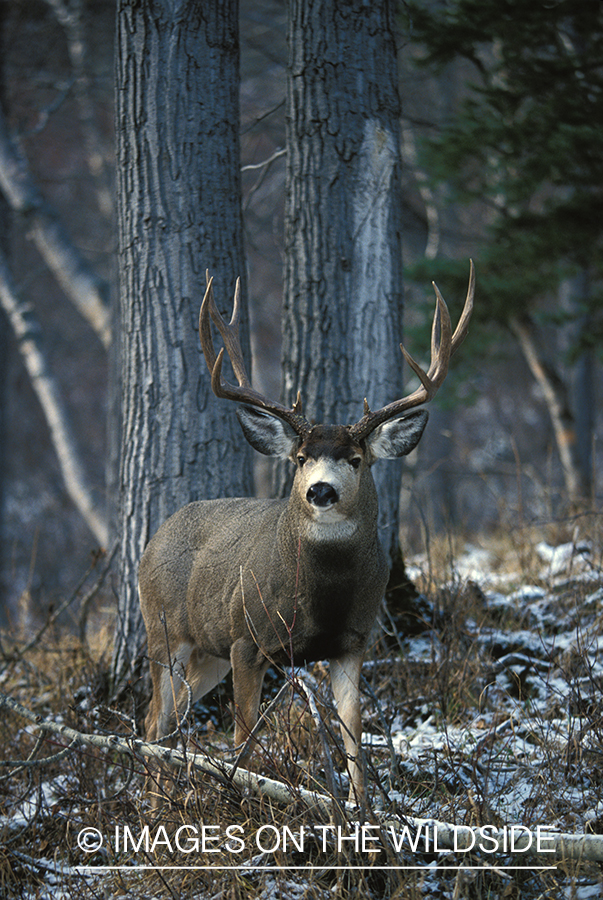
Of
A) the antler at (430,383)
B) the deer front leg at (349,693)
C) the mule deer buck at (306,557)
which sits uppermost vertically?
the antler at (430,383)

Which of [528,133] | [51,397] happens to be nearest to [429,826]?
[528,133]

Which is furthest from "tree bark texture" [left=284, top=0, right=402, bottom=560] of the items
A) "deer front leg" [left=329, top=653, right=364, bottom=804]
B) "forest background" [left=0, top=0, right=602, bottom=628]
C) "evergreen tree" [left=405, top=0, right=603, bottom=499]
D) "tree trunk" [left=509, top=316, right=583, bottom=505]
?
"tree trunk" [left=509, top=316, right=583, bottom=505]

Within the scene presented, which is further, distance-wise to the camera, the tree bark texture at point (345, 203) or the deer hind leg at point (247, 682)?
the tree bark texture at point (345, 203)

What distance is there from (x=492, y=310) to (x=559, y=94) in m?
2.76

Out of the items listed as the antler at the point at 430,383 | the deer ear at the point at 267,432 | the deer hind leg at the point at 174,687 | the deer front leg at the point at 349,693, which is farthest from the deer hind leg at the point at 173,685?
the antler at the point at 430,383

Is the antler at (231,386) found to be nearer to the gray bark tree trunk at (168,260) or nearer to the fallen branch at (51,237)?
the gray bark tree trunk at (168,260)

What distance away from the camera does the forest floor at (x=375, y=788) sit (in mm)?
2900

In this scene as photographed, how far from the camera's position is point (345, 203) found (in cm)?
513

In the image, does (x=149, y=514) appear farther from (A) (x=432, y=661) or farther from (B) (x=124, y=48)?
(B) (x=124, y=48)

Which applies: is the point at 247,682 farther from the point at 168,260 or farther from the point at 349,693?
the point at 168,260

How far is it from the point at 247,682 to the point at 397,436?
1.26m

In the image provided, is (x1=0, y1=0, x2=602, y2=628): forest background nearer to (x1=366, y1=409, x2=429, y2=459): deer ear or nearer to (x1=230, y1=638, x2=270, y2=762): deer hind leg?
(x1=366, y1=409, x2=429, y2=459): deer ear

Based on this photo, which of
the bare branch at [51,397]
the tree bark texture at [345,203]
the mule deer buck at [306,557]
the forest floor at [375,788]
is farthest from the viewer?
the bare branch at [51,397]

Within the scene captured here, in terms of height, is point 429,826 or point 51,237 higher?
point 51,237
